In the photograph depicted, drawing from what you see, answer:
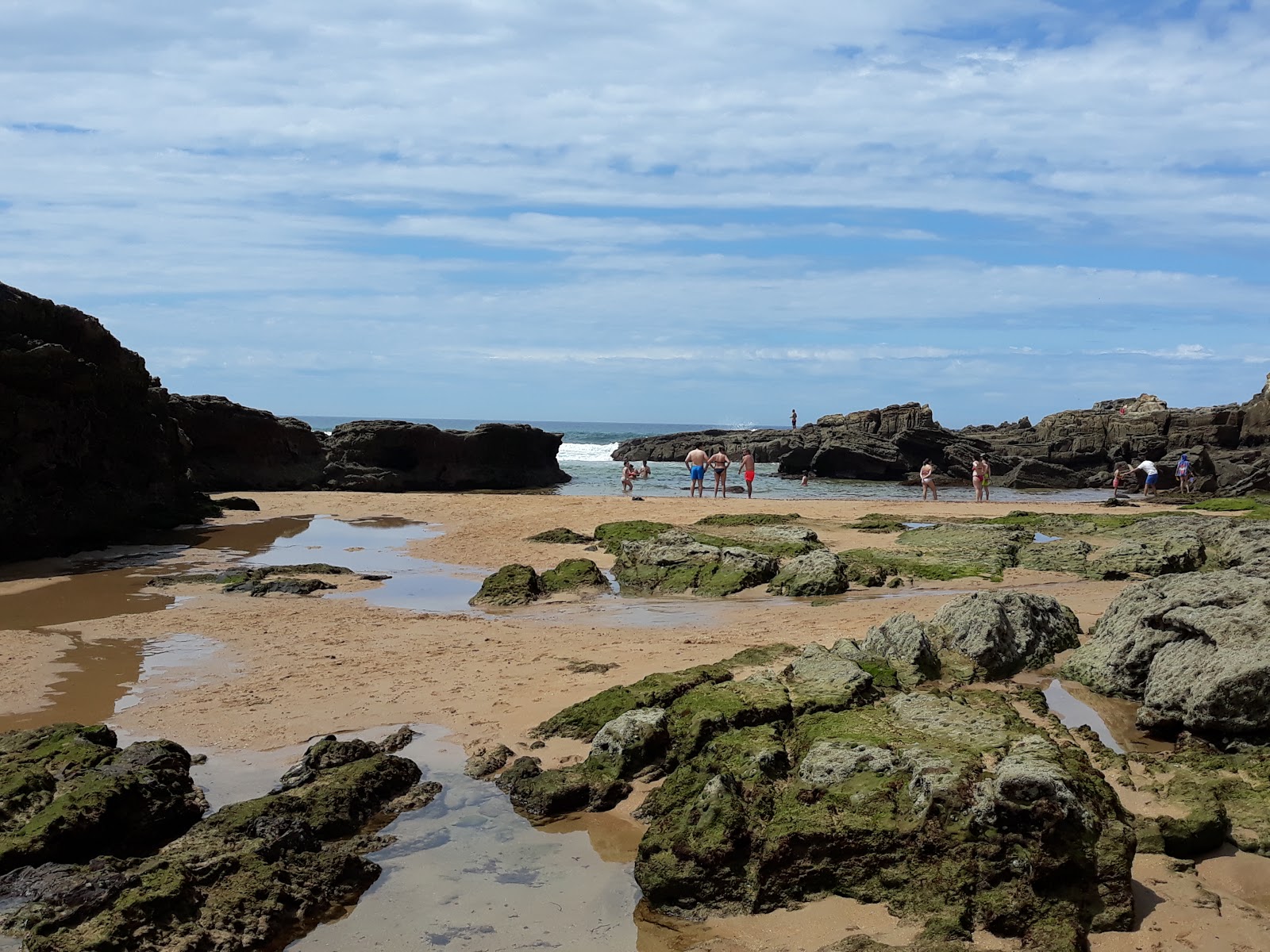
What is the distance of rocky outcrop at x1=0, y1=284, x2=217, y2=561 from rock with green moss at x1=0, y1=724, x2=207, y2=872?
10649 mm

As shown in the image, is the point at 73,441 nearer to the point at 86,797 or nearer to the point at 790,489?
the point at 86,797

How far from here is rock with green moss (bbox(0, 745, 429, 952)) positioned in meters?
3.95

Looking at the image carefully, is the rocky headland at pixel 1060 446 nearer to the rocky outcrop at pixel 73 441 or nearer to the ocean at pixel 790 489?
the ocean at pixel 790 489

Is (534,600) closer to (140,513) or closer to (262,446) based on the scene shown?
(140,513)

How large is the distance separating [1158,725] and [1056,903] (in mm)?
2613

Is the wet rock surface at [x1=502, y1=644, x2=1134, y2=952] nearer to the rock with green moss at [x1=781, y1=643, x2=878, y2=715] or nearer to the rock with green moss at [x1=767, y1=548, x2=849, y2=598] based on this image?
the rock with green moss at [x1=781, y1=643, x2=878, y2=715]

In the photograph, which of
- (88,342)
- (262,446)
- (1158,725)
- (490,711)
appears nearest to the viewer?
(1158,725)

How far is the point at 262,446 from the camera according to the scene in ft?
97.9

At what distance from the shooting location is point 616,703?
6641 millimetres

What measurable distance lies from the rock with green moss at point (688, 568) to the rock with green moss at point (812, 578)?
0.33m

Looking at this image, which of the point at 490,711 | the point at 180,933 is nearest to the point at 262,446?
the point at 490,711

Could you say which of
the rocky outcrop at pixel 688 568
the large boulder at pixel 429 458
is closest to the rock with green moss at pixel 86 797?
the rocky outcrop at pixel 688 568

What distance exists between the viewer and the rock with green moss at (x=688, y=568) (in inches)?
477

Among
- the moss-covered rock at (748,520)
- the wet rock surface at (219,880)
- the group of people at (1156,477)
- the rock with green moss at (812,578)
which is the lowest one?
the wet rock surface at (219,880)
